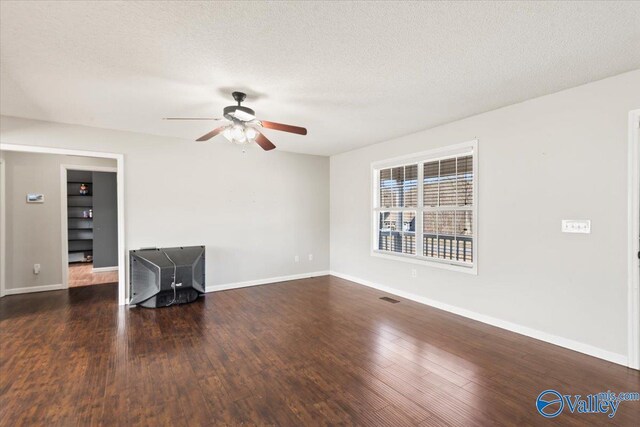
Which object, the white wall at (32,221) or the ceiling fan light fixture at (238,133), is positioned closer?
the ceiling fan light fixture at (238,133)

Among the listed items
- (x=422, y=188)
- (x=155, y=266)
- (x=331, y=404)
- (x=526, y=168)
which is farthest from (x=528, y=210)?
(x=155, y=266)

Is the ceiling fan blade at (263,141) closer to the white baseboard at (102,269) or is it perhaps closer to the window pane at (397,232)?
the window pane at (397,232)

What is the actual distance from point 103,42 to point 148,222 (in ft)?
9.60

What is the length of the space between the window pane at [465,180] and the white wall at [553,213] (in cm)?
18

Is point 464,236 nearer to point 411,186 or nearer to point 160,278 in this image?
point 411,186

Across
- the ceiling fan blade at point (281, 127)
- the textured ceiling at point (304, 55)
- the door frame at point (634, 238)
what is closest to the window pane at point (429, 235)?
the textured ceiling at point (304, 55)

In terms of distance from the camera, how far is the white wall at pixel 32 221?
15.4ft

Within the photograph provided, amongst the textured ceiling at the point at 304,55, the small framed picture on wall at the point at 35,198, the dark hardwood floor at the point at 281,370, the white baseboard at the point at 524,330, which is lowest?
the dark hardwood floor at the point at 281,370

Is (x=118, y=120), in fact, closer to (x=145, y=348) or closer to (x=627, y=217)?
(x=145, y=348)

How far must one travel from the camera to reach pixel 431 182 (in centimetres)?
425

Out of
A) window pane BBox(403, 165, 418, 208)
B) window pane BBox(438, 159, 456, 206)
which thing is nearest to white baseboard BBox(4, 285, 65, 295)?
window pane BBox(403, 165, 418, 208)

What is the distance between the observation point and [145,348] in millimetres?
2859

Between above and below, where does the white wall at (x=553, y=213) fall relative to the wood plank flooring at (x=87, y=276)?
above

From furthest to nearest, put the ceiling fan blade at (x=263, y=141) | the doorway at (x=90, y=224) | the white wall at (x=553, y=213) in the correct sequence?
the doorway at (x=90, y=224), the ceiling fan blade at (x=263, y=141), the white wall at (x=553, y=213)
